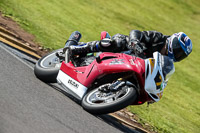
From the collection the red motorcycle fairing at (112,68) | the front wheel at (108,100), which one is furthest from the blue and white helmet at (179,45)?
the front wheel at (108,100)

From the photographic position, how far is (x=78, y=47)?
5969 mm

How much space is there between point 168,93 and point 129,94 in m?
5.10

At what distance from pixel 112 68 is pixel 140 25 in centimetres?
1068

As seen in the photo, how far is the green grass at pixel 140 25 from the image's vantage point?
7.83 m

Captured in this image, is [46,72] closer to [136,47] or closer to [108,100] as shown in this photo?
[108,100]

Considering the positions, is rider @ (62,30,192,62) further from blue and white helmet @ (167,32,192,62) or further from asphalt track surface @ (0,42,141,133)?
asphalt track surface @ (0,42,141,133)

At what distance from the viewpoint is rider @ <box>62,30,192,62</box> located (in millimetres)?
5438

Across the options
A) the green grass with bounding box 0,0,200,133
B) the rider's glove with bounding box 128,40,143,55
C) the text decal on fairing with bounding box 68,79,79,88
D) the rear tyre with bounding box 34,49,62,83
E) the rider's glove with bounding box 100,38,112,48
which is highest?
the rider's glove with bounding box 128,40,143,55

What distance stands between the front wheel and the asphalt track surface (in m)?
0.16

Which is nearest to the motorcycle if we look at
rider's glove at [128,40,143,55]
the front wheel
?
the front wheel

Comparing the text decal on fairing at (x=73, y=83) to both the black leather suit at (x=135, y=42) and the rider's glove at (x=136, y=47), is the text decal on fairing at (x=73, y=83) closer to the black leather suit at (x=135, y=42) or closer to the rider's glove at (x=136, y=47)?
the black leather suit at (x=135, y=42)

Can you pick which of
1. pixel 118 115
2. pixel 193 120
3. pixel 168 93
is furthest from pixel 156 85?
pixel 168 93

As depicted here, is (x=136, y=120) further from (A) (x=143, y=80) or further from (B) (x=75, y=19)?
(B) (x=75, y=19)

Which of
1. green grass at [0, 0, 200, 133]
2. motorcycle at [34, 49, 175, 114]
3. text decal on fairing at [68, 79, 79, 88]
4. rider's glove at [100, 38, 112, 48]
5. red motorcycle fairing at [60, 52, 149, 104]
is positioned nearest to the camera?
motorcycle at [34, 49, 175, 114]
